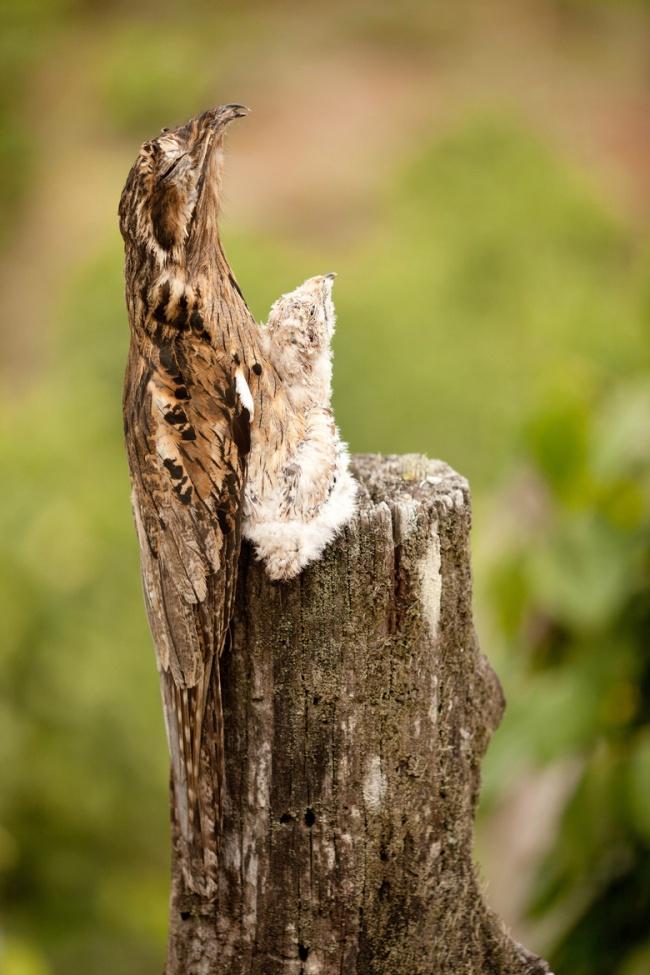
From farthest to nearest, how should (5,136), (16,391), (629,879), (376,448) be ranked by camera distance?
(5,136), (16,391), (376,448), (629,879)

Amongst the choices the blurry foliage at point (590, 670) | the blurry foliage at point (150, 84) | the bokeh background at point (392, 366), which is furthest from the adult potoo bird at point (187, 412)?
the blurry foliage at point (150, 84)

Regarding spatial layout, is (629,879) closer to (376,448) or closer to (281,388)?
(281,388)

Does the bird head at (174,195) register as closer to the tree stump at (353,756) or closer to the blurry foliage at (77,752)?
the tree stump at (353,756)

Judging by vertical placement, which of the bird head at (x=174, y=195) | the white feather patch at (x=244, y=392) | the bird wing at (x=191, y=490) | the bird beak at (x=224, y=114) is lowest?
the bird wing at (x=191, y=490)

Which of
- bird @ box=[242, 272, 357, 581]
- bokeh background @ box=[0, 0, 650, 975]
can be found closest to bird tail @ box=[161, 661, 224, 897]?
bird @ box=[242, 272, 357, 581]

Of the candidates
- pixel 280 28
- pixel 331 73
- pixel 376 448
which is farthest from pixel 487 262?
pixel 280 28

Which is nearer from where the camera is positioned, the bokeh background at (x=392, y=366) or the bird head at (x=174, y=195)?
the bird head at (x=174, y=195)
